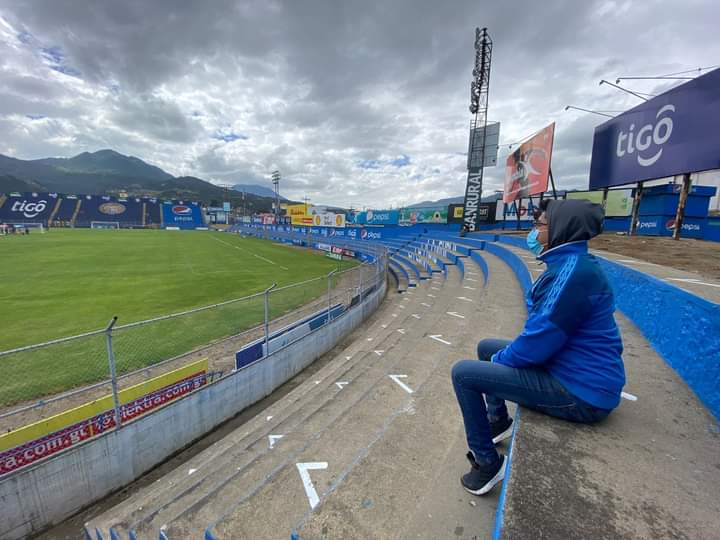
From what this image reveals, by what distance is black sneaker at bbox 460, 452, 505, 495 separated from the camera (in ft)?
7.19

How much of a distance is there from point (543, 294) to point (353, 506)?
213 cm

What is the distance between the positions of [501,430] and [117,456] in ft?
18.5

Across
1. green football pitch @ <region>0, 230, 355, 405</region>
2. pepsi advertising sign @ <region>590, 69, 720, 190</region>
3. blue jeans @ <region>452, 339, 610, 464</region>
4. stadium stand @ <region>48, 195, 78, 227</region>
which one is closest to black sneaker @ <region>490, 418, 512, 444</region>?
blue jeans @ <region>452, 339, 610, 464</region>

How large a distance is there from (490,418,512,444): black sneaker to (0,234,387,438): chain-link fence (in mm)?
4626

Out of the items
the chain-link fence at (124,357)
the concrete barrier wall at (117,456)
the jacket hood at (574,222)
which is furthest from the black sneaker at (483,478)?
the concrete barrier wall at (117,456)

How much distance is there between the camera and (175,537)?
248cm

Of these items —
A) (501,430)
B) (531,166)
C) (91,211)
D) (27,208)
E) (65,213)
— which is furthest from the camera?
(91,211)

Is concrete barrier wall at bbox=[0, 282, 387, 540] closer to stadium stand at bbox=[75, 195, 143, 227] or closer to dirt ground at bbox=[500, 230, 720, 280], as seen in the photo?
dirt ground at bbox=[500, 230, 720, 280]

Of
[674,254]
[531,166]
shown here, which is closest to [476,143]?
[531,166]

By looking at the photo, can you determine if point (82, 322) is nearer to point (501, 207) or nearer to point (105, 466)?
point (105, 466)

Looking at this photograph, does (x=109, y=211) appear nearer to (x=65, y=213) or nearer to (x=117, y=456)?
(x=65, y=213)

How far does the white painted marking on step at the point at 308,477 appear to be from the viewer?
105 inches

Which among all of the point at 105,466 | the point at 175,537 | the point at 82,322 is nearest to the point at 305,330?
the point at 105,466

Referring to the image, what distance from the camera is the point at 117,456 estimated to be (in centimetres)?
468
